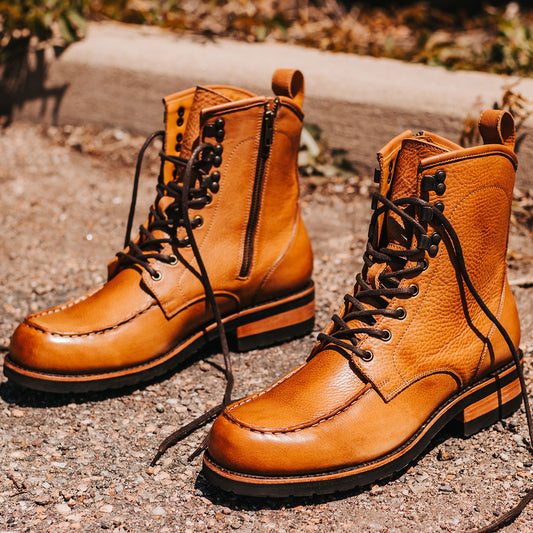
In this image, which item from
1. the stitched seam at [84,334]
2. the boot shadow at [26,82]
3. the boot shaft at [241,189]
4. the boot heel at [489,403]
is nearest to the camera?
the boot heel at [489,403]

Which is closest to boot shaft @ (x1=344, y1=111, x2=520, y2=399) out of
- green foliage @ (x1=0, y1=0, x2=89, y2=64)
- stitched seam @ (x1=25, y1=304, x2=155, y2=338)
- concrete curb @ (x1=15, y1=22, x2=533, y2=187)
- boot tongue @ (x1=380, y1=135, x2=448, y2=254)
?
boot tongue @ (x1=380, y1=135, x2=448, y2=254)

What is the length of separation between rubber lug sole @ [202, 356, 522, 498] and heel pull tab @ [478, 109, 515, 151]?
64cm

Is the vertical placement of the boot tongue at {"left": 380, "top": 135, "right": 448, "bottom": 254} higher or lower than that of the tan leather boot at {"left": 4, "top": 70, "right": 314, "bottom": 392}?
higher

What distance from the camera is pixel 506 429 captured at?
2.03 metres

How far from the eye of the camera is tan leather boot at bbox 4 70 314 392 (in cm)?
208

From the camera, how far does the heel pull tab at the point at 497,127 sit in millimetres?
1789

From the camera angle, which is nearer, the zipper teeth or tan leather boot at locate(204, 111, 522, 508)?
tan leather boot at locate(204, 111, 522, 508)

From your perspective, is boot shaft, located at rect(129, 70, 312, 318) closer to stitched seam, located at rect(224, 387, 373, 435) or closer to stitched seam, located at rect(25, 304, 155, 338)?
stitched seam, located at rect(25, 304, 155, 338)

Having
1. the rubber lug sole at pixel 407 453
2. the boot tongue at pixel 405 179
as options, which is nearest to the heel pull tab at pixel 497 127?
the boot tongue at pixel 405 179

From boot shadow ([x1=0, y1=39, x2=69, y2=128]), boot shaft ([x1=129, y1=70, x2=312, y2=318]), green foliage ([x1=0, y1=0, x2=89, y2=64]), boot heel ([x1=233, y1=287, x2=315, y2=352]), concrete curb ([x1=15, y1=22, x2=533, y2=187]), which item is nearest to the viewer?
boot shaft ([x1=129, y1=70, x2=312, y2=318])

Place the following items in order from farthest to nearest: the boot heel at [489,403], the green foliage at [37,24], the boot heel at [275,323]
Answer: the green foliage at [37,24] < the boot heel at [275,323] < the boot heel at [489,403]

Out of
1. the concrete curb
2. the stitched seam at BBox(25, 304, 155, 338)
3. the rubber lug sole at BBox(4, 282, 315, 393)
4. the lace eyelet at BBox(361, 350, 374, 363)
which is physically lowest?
the rubber lug sole at BBox(4, 282, 315, 393)

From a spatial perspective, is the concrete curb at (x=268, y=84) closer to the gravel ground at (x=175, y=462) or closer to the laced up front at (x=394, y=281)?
the gravel ground at (x=175, y=462)

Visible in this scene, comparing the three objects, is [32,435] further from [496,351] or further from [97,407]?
[496,351]
